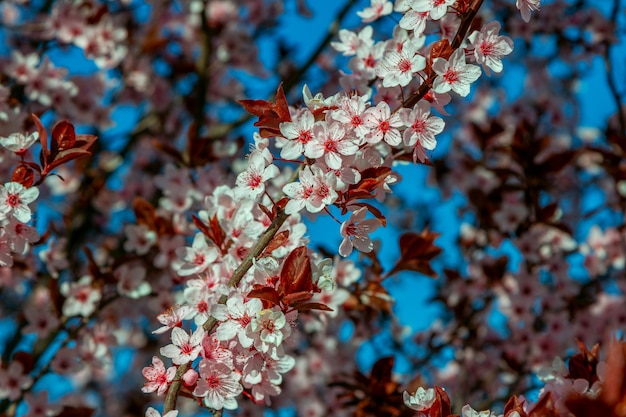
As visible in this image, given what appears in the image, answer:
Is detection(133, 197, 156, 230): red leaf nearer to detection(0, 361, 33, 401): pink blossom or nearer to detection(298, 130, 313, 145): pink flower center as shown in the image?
detection(0, 361, 33, 401): pink blossom

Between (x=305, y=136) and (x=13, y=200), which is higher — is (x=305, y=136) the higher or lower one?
the higher one

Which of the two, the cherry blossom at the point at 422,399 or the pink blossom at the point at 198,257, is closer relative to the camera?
the cherry blossom at the point at 422,399

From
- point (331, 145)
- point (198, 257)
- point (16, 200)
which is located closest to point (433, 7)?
point (331, 145)

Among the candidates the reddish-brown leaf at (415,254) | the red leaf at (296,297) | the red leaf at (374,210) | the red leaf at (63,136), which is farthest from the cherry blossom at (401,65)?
the red leaf at (63,136)

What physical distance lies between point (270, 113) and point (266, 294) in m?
0.50

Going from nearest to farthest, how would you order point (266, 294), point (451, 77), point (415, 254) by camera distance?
1. point (266, 294)
2. point (451, 77)
3. point (415, 254)

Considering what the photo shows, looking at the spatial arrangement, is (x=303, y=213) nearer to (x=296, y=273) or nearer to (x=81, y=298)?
(x=296, y=273)

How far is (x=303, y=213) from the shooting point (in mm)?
2002

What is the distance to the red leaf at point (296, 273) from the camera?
1.76 m

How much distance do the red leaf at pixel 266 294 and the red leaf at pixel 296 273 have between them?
0.03 meters

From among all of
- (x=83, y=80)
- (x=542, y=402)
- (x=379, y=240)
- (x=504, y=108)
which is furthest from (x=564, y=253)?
(x=83, y=80)

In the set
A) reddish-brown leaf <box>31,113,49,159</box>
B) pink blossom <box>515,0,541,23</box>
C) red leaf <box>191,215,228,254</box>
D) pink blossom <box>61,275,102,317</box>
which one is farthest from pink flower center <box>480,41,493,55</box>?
pink blossom <box>61,275,102,317</box>

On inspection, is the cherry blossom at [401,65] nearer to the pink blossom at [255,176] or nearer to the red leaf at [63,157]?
the pink blossom at [255,176]

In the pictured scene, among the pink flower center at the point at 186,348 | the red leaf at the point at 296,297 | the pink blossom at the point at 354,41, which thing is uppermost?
the pink blossom at the point at 354,41
